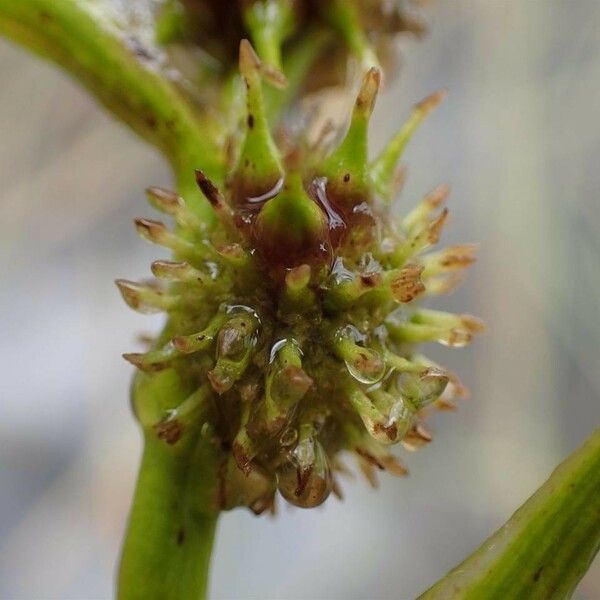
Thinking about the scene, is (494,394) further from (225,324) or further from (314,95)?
(225,324)

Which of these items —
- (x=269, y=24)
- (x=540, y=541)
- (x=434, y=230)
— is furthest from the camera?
(x=269, y=24)

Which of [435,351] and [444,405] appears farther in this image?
[435,351]

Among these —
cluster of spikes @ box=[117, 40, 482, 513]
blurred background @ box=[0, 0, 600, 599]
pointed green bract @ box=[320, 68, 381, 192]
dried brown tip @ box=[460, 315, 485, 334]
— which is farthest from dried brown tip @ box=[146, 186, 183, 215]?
blurred background @ box=[0, 0, 600, 599]

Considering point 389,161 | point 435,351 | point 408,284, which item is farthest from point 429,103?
point 435,351

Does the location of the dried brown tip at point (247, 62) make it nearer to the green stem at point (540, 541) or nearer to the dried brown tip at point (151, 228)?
the dried brown tip at point (151, 228)

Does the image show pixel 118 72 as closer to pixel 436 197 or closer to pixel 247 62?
pixel 247 62

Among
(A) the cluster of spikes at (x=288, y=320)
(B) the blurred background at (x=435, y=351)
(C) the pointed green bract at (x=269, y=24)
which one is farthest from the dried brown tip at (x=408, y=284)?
(B) the blurred background at (x=435, y=351)

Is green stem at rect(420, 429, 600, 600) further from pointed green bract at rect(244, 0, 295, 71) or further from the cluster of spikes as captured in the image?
pointed green bract at rect(244, 0, 295, 71)
